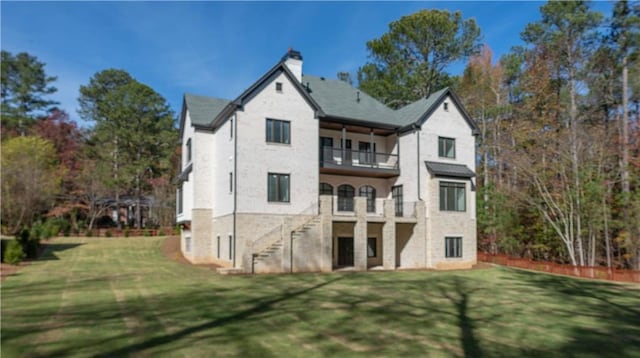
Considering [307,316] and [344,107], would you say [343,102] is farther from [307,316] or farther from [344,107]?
[307,316]

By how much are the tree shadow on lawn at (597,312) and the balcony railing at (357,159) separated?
31.5 ft

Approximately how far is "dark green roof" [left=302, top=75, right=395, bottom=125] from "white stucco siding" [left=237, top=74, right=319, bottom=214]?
7.06ft

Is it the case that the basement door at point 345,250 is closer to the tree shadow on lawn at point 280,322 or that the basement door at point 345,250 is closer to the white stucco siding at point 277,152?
the white stucco siding at point 277,152

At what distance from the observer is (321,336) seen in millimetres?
9367

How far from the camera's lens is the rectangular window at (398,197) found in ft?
87.9

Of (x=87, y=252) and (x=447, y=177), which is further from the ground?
(x=447, y=177)

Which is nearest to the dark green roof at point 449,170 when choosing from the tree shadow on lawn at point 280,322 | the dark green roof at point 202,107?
the tree shadow on lawn at point 280,322

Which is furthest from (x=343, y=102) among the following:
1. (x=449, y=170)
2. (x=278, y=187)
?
(x=278, y=187)

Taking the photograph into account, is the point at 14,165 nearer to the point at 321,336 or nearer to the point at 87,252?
the point at 87,252

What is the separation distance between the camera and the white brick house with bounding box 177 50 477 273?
71.9 ft

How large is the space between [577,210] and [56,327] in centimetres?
2748

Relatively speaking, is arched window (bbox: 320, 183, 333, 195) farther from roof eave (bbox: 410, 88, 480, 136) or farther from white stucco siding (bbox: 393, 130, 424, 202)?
roof eave (bbox: 410, 88, 480, 136)

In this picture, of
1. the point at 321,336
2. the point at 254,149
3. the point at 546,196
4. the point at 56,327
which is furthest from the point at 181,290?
the point at 546,196

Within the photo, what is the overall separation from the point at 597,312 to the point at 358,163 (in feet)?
51.2
